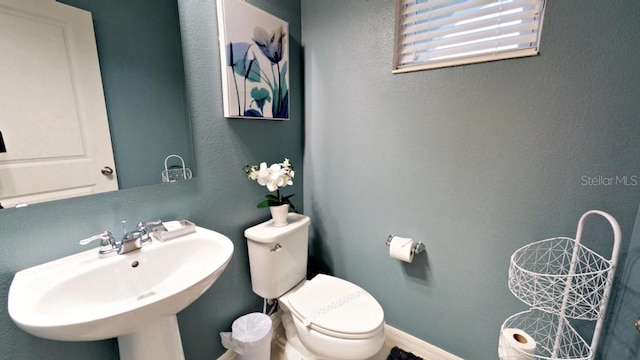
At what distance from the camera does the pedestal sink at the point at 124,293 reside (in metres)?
0.61

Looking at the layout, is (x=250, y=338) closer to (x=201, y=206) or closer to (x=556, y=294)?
(x=201, y=206)

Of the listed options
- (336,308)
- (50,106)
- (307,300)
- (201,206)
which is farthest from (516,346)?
(50,106)

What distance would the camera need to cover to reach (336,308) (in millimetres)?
1246

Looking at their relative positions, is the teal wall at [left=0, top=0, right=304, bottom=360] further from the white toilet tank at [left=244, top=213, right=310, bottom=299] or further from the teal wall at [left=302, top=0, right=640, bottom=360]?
the teal wall at [left=302, top=0, right=640, bottom=360]

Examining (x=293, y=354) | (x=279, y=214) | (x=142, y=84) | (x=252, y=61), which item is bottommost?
(x=293, y=354)

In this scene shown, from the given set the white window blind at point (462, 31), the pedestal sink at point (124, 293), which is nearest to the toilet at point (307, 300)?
the pedestal sink at point (124, 293)

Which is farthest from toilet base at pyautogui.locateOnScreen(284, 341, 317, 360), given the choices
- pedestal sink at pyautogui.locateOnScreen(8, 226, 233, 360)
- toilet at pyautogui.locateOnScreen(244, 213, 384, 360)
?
pedestal sink at pyautogui.locateOnScreen(8, 226, 233, 360)

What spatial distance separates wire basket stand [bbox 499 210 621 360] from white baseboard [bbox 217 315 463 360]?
1.42 ft

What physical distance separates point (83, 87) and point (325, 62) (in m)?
1.16

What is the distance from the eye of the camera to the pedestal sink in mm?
608

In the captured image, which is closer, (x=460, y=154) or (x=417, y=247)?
(x=460, y=154)

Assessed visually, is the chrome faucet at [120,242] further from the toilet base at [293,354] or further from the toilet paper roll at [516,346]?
the toilet paper roll at [516,346]

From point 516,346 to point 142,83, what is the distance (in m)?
1.74

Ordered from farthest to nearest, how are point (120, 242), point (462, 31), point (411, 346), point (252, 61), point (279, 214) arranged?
point (411, 346) < point (279, 214) < point (252, 61) < point (462, 31) < point (120, 242)
